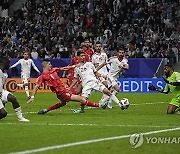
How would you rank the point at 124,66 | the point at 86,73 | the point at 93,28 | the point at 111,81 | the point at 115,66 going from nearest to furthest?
the point at 86,73, the point at 124,66, the point at 111,81, the point at 115,66, the point at 93,28

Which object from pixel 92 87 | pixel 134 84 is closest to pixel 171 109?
pixel 92 87

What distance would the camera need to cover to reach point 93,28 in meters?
43.2

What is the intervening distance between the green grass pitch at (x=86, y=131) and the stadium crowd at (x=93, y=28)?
1767 cm

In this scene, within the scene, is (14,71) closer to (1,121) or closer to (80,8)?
(80,8)

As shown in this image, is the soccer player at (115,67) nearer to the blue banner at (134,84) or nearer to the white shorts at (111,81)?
the white shorts at (111,81)

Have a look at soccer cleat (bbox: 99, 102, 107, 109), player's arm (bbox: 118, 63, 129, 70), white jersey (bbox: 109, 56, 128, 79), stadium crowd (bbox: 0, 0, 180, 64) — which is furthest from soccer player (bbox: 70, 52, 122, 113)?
stadium crowd (bbox: 0, 0, 180, 64)

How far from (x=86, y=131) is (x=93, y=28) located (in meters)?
28.6

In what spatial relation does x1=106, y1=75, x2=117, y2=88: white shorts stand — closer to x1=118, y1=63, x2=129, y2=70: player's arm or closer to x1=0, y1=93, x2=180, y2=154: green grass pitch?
x1=118, y1=63, x2=129, y2=70: player's arm

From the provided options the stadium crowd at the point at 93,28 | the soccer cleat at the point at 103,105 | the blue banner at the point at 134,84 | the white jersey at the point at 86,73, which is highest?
Result: the stadium crowd at the point at 93,28

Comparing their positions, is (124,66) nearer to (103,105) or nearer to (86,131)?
(103,105)

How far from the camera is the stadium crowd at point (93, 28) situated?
132ft

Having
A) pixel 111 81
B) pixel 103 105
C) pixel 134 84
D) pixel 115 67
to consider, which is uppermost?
pixel 115 67

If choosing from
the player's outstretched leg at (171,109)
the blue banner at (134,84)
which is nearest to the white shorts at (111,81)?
the player's outstretched leg at (171,109)

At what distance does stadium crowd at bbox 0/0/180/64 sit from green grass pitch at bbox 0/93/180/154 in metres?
17.7
